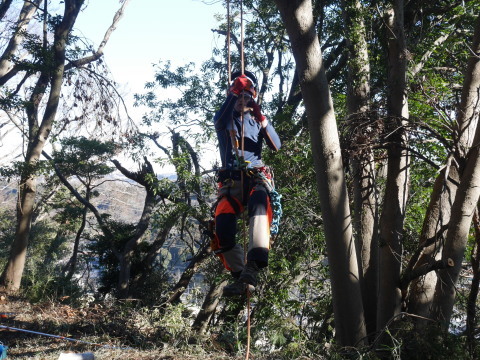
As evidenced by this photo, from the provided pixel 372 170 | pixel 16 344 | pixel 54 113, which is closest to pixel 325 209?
pixel 372 170

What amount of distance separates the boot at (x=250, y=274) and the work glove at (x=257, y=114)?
1120mm

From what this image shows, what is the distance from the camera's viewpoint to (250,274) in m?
3.51

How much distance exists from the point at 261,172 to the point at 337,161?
0.57m

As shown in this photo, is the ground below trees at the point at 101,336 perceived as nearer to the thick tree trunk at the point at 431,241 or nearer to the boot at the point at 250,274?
the boot at the point at 250,274

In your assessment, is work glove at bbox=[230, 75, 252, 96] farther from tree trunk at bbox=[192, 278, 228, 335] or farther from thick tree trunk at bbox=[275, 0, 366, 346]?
tree trunk at bbox=[192, 278, 228, 335]

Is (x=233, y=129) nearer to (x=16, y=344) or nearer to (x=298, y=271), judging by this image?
(x=16, y=344)

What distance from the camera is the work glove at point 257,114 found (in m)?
3.98

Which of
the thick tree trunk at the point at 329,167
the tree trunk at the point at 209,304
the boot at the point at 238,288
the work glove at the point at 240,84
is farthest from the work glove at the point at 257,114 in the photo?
the tree trunk at the point at 209,304

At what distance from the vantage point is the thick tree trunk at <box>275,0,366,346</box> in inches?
143

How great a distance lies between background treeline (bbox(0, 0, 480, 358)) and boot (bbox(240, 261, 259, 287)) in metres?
0.67

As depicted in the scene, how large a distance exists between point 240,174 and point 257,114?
49 cm

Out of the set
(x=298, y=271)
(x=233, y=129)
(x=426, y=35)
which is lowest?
(x=298, y=271)

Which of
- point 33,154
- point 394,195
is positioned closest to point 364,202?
point 394,195

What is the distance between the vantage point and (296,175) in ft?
23.5
